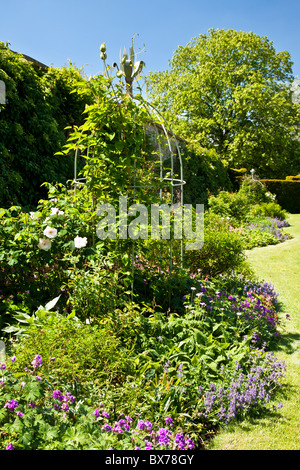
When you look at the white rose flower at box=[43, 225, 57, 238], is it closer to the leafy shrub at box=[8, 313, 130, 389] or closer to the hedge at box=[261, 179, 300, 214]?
the leafy shrub at box=[8, 313, 130, 389]

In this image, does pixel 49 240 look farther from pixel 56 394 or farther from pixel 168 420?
pixel 168 420

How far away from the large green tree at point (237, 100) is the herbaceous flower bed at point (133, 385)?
16.8m

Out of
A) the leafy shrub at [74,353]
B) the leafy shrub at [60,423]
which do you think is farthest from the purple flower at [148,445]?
the leafy shrub at [74,353]

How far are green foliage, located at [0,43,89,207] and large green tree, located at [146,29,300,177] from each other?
13.4m

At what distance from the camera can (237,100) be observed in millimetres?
18984

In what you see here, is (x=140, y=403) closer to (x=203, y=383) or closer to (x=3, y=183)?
(x=203, y=383)

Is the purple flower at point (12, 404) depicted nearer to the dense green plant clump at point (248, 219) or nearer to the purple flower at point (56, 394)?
the purple flower at point (56, 394)

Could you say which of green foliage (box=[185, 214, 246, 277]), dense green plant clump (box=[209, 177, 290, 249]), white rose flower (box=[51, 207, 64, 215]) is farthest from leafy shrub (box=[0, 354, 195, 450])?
dense green plant clump (box=[209, 177, 290, 249])

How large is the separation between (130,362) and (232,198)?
9037 millimetres

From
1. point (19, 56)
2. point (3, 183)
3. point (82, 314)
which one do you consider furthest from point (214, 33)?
point (82, 314)

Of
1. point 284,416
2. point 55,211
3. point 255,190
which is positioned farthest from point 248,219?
point 284,416

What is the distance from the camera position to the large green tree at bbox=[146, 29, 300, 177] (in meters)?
19.4

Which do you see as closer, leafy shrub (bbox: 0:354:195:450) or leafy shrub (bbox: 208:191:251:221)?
leafy shrub (bbox: 0:354:195:450)

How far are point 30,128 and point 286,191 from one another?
16432mm
